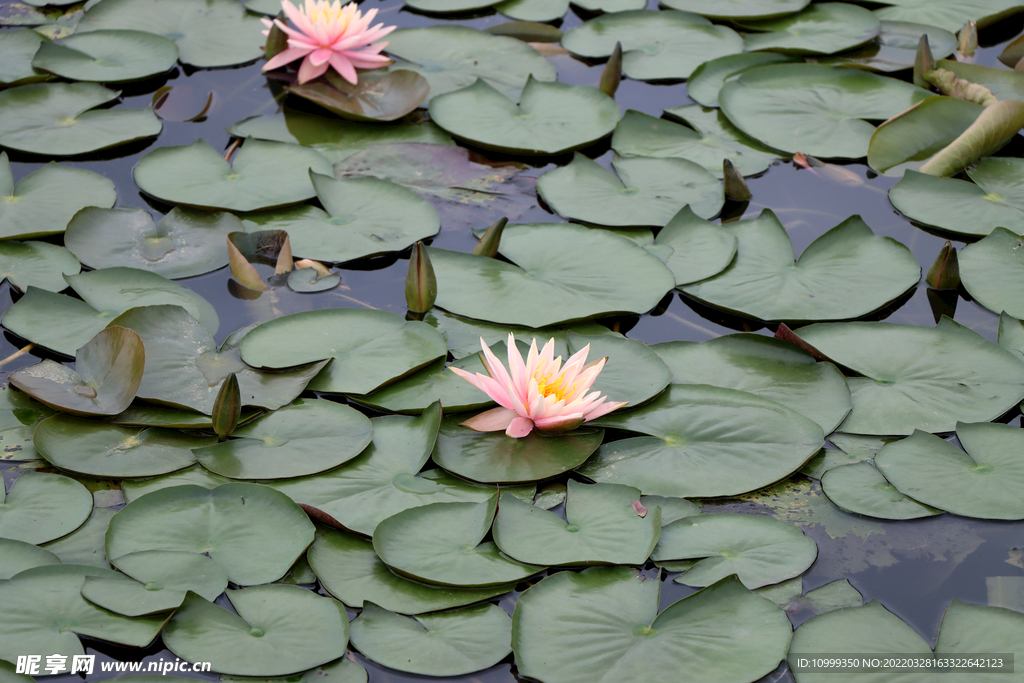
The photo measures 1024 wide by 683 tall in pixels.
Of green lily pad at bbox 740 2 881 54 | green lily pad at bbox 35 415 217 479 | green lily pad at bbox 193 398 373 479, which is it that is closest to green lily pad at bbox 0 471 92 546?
green lily pad at bbox 35 415 217 479

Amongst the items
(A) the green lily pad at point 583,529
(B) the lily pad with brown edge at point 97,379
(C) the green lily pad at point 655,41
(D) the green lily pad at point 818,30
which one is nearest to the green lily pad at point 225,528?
(B) the lily pad with brown edge at point 97,379

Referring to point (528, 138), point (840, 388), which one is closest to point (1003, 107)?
point (840, 388)

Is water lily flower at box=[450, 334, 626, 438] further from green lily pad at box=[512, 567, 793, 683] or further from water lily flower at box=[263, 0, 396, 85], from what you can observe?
water lily flower at box=[263, 0, 396, 85]

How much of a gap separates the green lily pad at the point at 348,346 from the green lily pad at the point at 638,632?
0.87 m

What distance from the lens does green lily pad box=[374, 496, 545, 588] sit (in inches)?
74.7

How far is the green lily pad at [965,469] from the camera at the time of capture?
2.10m

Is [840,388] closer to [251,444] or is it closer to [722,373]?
[722,373]

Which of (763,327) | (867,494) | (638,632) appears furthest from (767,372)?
(638,632)

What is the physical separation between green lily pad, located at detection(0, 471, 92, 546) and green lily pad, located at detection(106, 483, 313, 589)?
0.16 metres

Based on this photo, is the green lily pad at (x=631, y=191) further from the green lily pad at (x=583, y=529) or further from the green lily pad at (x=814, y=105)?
the green lily pad at (x=583, y=529)

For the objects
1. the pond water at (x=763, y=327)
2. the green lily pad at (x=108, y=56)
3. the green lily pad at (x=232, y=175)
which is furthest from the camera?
the green lily pad at (x=108, y=56)

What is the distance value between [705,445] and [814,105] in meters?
2.18

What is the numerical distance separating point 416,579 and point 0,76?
3341 mm

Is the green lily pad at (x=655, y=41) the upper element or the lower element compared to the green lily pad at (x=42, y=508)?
upper
